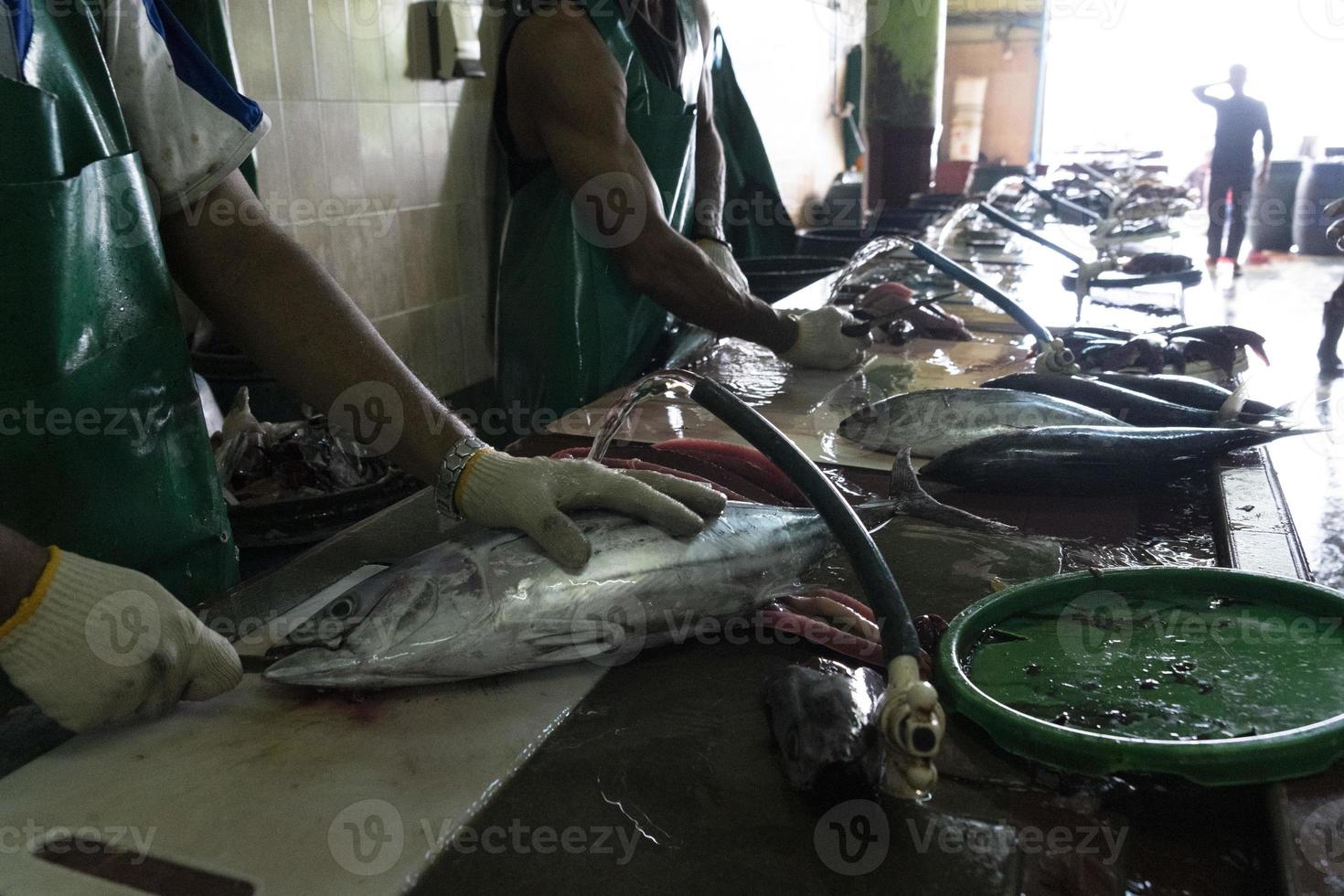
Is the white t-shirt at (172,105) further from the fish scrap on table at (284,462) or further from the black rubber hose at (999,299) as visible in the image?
the black rubber hose at (999,299)

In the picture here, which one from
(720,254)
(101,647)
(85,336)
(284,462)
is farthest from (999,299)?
(101,647)

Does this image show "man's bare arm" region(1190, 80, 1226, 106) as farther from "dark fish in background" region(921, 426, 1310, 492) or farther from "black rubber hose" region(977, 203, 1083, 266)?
"dark fish in background" region(921, 426, 1310, 492)

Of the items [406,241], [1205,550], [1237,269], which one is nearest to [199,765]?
[1205,550]

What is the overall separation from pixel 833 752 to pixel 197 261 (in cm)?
142

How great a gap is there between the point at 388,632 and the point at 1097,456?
4.51ft

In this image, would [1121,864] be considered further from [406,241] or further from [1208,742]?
[406,241]

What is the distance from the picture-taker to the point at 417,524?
1971mm

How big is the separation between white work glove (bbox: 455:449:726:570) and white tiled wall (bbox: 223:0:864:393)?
2.61 metres

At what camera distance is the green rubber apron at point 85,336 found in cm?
143

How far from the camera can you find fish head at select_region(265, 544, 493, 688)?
1271 millimetres

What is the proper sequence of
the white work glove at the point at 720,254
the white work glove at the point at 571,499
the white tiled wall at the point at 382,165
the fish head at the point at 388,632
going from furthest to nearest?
the white work glove at the point at 720,254
the white tiled wall at the point at 382,165
the white work glove at the point at 571,499
the fish head at the point at 388,632

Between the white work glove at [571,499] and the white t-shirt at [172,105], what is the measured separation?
0.79 meters

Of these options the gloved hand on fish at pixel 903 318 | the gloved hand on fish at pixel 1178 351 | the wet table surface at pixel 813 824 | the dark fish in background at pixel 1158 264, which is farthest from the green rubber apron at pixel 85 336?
the dark fish in background at pixel 1158 264

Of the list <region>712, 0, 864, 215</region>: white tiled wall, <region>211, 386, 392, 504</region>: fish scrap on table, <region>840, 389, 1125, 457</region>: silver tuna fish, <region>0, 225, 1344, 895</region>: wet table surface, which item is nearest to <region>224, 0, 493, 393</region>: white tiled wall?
<region>211, 386, 392, 504</region>: fish scrap on table
